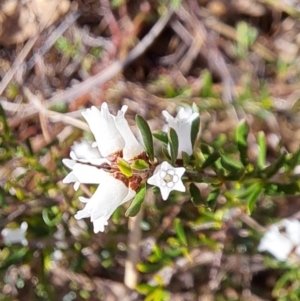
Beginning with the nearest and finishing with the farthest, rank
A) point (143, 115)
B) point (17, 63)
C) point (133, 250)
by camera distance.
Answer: point (133, 250), point (143, 115), point (17, 63)

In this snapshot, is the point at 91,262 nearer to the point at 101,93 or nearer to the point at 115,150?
the point at 101,93

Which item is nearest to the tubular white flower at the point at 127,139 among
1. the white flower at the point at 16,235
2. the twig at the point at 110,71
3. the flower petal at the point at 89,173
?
the flower petal at the point at 89,173

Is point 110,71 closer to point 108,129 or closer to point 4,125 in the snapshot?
point 4,125

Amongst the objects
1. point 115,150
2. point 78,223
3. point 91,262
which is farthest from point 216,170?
point 91,262

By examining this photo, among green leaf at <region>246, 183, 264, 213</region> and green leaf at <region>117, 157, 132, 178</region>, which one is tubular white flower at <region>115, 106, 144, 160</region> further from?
green leaf at <region>246, 183, 264, 213</region>

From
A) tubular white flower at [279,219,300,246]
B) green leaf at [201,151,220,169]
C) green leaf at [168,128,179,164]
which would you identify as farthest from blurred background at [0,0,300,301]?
green leaf at [168,128,179,164]

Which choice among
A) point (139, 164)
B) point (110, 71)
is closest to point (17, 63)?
point (110, 71)
